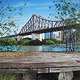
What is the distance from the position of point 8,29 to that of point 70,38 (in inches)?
121

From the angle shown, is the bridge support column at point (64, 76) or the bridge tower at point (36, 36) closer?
the bridge support column at point (64, 76)

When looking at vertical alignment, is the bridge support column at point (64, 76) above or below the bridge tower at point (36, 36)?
below

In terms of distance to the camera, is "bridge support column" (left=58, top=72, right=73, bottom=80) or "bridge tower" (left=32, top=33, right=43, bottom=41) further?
"bridge tower" (left=32, top=33, right=43, bottom=41)

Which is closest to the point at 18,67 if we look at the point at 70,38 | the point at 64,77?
the point at 64,77

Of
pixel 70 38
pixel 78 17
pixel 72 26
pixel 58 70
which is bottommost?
pixel 58 70

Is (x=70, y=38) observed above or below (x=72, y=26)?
below

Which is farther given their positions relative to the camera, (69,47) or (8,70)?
(69,47)

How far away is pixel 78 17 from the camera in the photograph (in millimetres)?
5352

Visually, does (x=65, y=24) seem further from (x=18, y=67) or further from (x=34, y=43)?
(x=34, y=43)

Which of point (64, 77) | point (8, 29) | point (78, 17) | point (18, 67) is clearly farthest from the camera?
point (78, 17)

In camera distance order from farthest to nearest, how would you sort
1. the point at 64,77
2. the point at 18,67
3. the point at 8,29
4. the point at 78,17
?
the point at 78,17 < the point at 8,29 < the point at 64,77 < the point at 18,67

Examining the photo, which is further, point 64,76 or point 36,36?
point 36,36

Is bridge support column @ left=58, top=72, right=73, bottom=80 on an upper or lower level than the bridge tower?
lower

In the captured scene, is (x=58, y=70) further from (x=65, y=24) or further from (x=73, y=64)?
(x=65, y=24)
